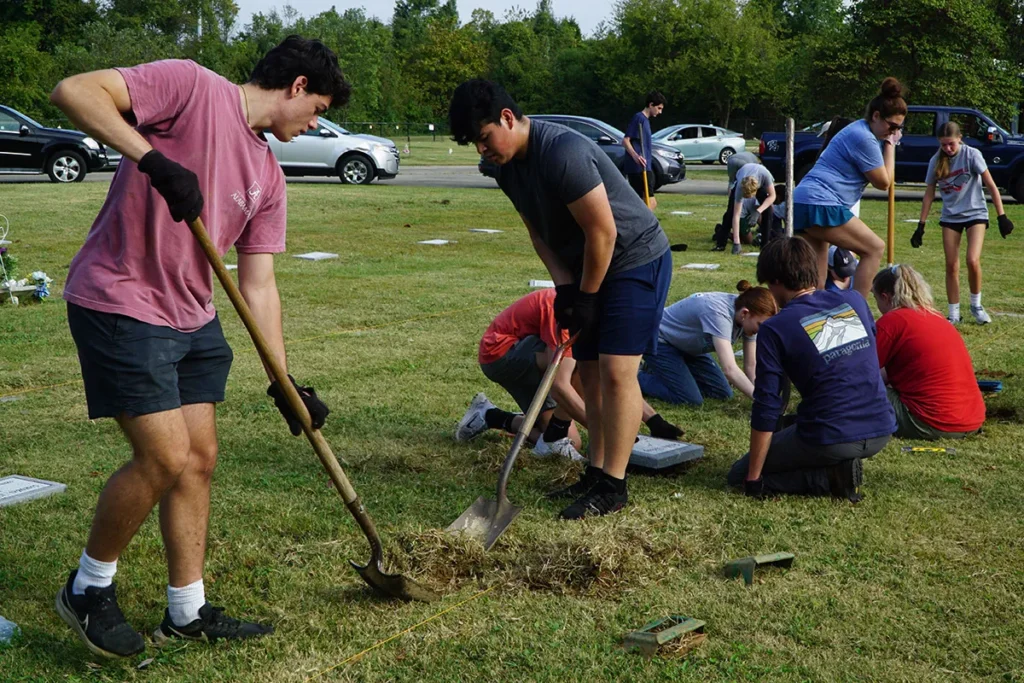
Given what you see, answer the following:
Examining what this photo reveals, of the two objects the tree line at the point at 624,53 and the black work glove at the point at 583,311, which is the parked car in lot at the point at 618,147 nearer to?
the tree line at the point at 624,53

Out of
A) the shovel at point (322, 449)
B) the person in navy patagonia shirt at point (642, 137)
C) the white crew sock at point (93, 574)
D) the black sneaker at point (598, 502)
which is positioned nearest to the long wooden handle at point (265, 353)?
the shovel at point (322, 449)

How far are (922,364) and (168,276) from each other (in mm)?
3794

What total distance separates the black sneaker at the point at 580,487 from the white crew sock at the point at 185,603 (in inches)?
69.1

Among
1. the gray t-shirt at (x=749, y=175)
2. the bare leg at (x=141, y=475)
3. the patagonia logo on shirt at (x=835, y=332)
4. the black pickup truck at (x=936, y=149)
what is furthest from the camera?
the black pickup truck at (x=936, y=149)

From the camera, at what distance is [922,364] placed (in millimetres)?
5266

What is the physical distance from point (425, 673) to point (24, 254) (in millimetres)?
10094

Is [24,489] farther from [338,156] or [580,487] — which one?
[338,156]

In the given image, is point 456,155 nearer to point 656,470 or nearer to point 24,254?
point 24,254

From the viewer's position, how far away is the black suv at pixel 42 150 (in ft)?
65.1

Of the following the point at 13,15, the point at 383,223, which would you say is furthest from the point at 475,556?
the point at 13,15

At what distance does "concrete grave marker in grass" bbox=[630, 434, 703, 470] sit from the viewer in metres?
4.75

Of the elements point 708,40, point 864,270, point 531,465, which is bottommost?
point 531,465

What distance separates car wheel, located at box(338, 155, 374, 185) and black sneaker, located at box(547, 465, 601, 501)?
59.2 feet

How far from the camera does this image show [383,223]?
15.4 metres
